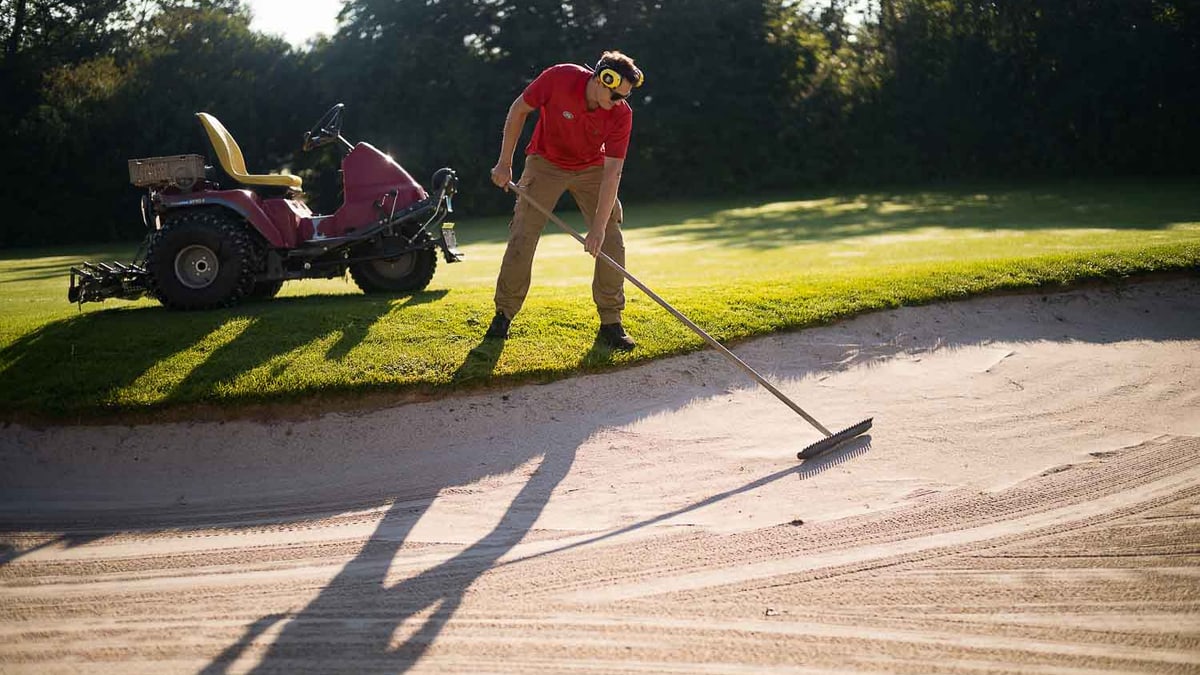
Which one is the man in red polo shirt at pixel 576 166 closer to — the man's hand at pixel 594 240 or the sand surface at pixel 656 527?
the man's hand at pixel 594 240

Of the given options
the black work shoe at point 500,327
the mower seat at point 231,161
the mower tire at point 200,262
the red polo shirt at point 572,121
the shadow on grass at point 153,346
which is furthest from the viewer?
the mower seat at point 231,161

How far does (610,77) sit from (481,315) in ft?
7.71

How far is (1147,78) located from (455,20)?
61.6ft

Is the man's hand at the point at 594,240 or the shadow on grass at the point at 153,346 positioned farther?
the man's hand at the point at 594,240

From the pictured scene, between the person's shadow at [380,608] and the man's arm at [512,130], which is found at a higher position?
the man's arm at [512,130]

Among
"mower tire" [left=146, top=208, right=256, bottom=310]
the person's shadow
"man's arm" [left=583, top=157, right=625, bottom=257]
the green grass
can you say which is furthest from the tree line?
the person's shadow

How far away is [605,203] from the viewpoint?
269 inches

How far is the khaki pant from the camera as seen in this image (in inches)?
284

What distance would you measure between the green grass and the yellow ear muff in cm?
194

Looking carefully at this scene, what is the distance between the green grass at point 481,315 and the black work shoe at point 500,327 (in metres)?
0.13

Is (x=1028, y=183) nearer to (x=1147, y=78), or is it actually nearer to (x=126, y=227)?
(x=1147, y=78)

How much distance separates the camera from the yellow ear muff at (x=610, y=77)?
6.49 meters

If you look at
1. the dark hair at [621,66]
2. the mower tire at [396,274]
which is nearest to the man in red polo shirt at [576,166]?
the dark hair at [621,66]

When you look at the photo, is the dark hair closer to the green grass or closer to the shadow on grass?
the green grass
